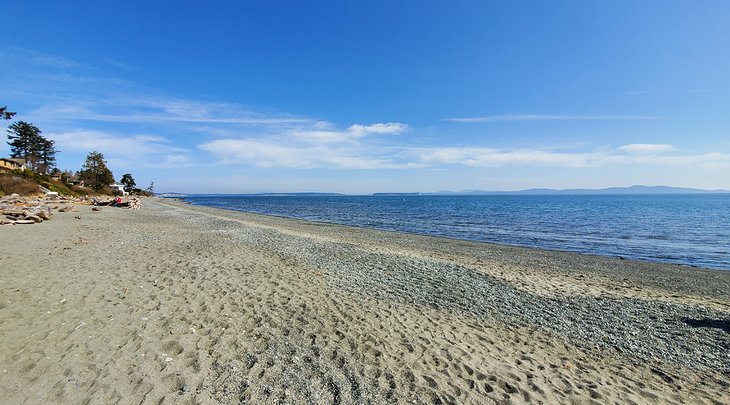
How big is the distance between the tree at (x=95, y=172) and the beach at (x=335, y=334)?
73.9 metres

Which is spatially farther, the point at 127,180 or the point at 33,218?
the point at 127,180

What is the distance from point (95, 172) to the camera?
73.1 m

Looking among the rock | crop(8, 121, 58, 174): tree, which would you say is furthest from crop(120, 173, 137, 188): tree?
the rock

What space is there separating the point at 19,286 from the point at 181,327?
17.6ft

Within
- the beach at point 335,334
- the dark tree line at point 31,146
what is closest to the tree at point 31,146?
the dark tree line at point 31,146

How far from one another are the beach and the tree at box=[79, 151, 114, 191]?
73.9 m

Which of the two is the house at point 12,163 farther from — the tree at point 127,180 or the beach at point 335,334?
the beach at point 335,334

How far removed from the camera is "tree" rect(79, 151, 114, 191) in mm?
72375

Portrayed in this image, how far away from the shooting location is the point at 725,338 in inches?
310

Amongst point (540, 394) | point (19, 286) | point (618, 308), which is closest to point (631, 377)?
point (540, 394)

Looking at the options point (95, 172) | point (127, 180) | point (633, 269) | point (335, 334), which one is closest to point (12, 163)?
point (95, 172)

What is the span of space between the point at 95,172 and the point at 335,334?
87676 mm

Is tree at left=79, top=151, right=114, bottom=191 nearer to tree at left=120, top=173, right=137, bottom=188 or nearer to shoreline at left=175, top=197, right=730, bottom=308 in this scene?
tree at left=120, top=173, right=137, bottom=188

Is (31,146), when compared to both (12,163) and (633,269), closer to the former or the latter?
(12,163)
